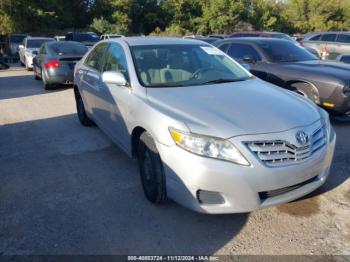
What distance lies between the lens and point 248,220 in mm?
3223

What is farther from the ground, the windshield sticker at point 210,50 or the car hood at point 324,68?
the windshield sticker at point 210,50

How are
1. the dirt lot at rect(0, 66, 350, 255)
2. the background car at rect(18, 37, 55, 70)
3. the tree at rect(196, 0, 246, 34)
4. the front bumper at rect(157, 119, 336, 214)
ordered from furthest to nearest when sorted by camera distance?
the tree at rect(196, 0, 246, 34) → the background car at rect(18, 37, 55, 70) → the dirt lot at rect(0, 66, 350, 255) → the front bumper at rect(157, 119, 336, 214)

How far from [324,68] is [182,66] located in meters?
3.34

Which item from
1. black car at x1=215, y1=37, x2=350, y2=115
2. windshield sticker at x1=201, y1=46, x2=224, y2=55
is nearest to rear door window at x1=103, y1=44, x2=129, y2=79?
windshield sticker at x1=201, y1=46, x2=224, y2=55

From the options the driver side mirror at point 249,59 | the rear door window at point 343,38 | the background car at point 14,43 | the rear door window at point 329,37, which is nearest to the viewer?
the driver side mirror at point 249,59

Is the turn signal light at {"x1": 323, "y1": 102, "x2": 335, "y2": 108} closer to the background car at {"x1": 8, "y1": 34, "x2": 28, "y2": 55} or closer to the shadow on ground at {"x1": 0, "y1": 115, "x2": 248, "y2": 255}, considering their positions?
the shadow on ground at {"x1": 0, "y1": 115, "x2": 248, "y2": 255}

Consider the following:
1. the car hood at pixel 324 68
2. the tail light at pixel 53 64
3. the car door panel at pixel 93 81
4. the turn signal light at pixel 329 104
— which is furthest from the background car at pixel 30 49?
the turn signal light at pixel 329 104

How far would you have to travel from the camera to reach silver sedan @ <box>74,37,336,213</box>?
9.14ft

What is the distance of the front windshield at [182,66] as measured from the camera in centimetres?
391

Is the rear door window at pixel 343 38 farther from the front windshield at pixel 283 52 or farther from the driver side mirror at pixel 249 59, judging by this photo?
the driver side mirror at pixel 249 59

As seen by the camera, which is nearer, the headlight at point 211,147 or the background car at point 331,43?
the headlight at point 211,147

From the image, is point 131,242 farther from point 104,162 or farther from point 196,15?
point 196,15

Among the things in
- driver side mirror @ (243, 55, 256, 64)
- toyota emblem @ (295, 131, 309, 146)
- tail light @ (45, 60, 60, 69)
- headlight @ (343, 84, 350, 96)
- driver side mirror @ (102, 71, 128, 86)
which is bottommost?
headlight @ (343, 84, 350, 96)

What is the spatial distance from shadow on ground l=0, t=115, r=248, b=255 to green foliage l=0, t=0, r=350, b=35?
110 ft
